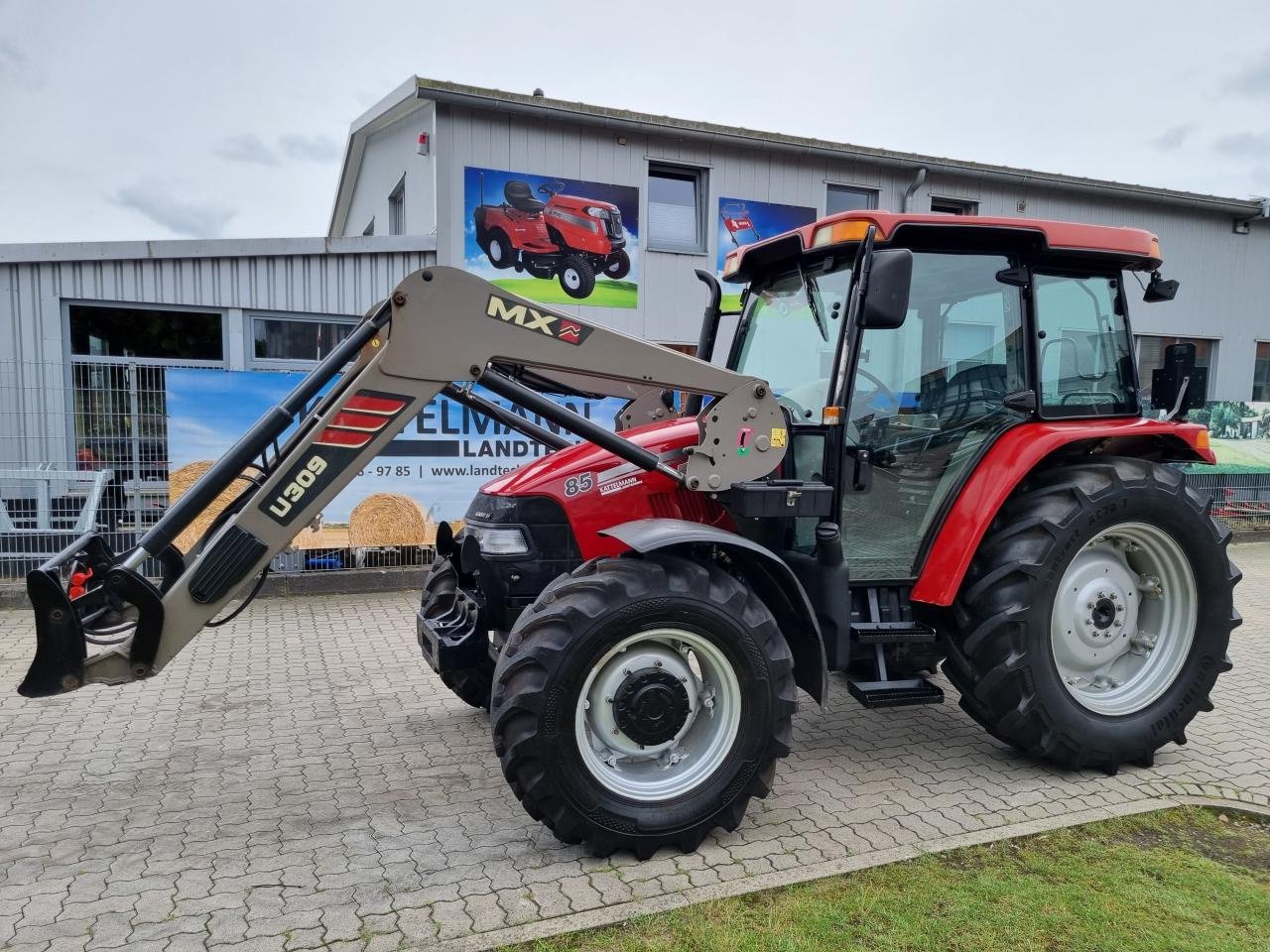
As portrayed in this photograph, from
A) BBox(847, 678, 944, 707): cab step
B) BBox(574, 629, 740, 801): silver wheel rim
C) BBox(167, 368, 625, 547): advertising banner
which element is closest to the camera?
BBox(574, 629, 740, 801): silver wheel rim

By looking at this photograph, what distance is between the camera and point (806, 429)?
395 centimetres

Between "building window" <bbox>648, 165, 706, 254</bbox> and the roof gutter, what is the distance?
1.88 ft

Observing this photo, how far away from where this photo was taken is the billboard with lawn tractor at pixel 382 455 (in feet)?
25.2

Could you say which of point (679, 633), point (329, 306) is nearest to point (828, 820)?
point (679, 633)

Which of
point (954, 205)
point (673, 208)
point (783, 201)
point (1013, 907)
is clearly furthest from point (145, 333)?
point (954, 205)

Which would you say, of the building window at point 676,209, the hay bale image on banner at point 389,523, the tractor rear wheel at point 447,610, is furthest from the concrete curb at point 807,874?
the building window at point 676,209

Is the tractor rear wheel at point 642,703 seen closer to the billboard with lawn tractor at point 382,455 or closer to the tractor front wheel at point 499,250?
the billboard with lawn tractor at point 382,455

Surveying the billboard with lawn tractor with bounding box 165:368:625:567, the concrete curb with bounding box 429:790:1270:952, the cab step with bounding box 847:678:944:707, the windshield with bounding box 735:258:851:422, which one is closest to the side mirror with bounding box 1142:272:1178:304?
the windshield with bounding box 735:258:851:422

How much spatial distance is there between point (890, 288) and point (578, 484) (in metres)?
1.51

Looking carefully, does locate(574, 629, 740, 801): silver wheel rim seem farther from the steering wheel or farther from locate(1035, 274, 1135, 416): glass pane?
locate(1035, 274, 1135, 416): glass pane

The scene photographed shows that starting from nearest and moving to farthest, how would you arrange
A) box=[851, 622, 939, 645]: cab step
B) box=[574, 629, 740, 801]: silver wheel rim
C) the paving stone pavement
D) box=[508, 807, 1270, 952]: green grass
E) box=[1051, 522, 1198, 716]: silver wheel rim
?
box=[508, 807, 1270, 952]: green grass
the paving stone pavement
box=[574, 629, 740, 801]: silver wheel rim
box=[851, 622, 939, 645]: cab step
box=[1051, 522, 1198, 716]: silver wheel rim

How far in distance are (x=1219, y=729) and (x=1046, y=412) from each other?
2148mm

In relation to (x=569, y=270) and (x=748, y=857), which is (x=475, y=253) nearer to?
→ (x=569, y=270)

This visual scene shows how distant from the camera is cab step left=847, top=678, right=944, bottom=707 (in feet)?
12.4
